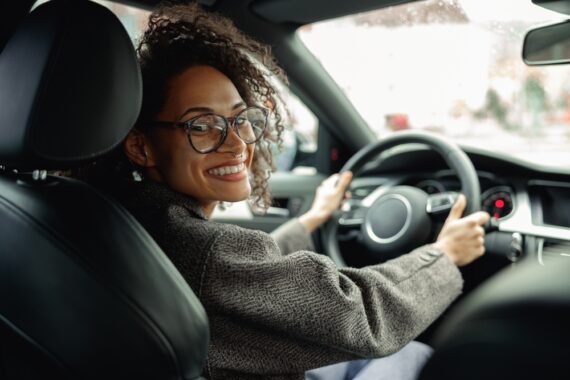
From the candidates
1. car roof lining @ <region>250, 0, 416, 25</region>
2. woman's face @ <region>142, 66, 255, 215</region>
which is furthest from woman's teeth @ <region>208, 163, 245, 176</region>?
car roof lining @ <region>250, 0, 416, 25</region>

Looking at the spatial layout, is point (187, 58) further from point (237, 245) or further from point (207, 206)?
point (237, 245)

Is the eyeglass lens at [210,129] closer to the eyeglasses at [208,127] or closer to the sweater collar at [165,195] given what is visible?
the eyeglasses at [208,127]

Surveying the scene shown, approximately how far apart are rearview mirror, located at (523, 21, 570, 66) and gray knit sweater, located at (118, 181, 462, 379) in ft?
3.11

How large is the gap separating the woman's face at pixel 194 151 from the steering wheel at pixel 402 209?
81cm

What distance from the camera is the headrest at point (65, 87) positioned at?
1.10 metres

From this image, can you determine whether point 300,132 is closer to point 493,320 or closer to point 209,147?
point 209,147

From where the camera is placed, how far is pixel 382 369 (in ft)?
6.29

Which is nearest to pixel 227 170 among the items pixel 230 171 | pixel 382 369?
pixel 230 171

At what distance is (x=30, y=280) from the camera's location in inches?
43.9

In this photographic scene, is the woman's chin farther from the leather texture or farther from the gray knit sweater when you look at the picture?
the leather texture

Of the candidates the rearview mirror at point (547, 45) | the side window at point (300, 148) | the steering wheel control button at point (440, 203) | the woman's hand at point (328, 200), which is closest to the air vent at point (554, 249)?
the steering wheel control button at point (440, 203)

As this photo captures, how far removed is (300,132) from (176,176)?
7.15ft

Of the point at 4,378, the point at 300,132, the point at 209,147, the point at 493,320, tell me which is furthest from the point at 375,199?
the point at 493,320

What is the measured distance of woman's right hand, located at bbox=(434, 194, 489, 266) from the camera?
1.94 metres
